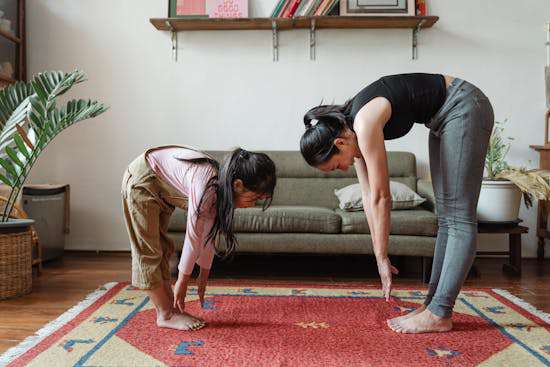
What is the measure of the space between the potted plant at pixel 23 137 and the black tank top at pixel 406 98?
1.41 metres

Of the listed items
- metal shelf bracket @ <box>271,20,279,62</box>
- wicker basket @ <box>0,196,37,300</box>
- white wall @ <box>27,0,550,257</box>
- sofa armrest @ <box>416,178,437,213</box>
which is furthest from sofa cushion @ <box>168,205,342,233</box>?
metal shelf bracket @ <box>271,20,279,62</box>

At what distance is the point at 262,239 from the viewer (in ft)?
8.35

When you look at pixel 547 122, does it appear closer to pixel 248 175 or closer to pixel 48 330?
pixel 248 175

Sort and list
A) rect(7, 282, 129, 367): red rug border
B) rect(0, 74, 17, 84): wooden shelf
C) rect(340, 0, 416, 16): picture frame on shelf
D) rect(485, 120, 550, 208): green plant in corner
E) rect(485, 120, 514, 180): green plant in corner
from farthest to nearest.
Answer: rect(340, 0, 416, 16): picture frame on shelf
rect(0, 74, 17, 84): wooden shelf
rect(485, 120, 514, 180): green plant in corner
rect(485, 120, 550, 208): green plant in corner
rect(7, 282, 129, 367): red rug border

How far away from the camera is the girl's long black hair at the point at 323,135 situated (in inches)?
61.1

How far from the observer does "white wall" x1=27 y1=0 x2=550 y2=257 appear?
3268 mm

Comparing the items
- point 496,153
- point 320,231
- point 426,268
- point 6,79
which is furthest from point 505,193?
point 6,79

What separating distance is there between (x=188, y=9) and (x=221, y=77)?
1.63 ft

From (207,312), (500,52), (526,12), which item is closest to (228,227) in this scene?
(207,312)

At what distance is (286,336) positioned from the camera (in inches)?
65.9

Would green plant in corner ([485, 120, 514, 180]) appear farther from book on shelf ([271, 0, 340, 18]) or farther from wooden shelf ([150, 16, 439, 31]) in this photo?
book on shelf ([271, 0, 340, 18])

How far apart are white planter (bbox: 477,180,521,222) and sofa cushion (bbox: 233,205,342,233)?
2.86 feet

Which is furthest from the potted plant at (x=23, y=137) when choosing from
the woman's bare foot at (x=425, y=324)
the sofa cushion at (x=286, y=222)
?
the woman's bare foot at (x=425, y=324)

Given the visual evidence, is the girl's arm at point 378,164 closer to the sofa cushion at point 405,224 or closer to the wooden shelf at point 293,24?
the sofa cushion at point 405,224
